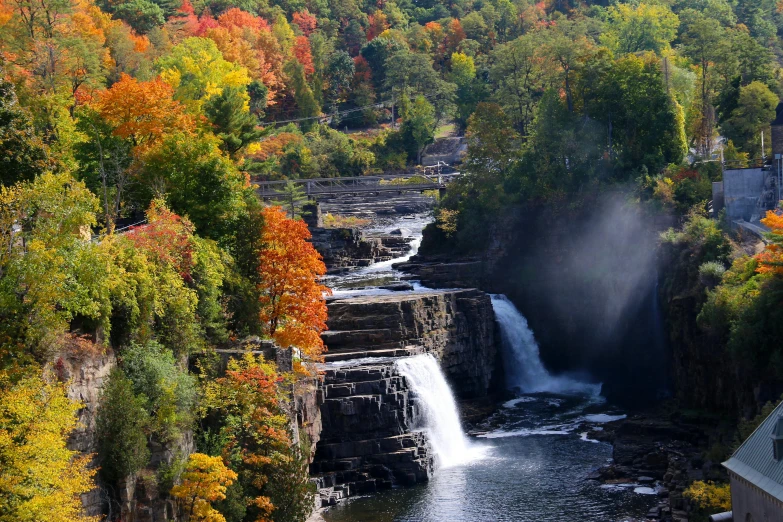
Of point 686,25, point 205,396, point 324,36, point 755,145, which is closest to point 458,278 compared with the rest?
point 755,145

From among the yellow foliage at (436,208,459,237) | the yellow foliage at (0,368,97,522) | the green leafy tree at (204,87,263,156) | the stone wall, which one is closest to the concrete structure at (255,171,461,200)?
the yellow foliage at (436,208,459,237)

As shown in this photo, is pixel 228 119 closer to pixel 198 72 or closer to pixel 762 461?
pixel 198 72

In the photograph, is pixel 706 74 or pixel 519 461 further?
pixel 706 74

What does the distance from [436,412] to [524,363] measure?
1635cm

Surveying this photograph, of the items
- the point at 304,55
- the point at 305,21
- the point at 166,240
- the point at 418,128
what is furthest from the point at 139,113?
the point at 305,21

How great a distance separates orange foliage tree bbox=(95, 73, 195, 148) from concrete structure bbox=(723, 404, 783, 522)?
1284 inches

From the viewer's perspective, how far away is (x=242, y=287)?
2018 inches

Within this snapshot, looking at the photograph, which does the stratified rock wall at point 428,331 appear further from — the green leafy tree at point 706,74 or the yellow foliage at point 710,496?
the green leafy tree at point 706,74

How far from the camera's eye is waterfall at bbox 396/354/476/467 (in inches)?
2205

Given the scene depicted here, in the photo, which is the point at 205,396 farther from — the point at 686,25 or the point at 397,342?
the point at 686,25

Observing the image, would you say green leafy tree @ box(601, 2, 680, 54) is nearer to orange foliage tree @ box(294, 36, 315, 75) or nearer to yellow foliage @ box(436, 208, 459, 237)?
orange foliage tree @ box(294, 36, 315, 75)

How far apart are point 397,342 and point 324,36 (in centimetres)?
9240

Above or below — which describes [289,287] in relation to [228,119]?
below

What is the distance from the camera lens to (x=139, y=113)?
55.7 m
